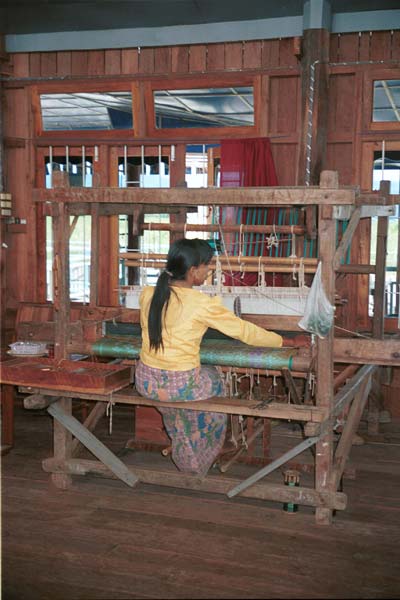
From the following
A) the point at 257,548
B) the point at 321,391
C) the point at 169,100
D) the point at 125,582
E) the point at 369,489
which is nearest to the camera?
the point at 125,582

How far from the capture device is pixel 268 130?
19.5 ft

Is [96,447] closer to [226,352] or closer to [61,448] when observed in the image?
[61,448]

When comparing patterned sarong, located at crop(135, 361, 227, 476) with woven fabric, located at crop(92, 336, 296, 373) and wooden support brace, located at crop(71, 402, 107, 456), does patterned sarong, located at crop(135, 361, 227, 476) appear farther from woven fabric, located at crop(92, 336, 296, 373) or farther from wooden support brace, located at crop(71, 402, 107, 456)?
wooden support brace, located at crop(71, 402, 107, 456)

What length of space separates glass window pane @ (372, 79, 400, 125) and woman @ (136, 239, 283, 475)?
278 cm

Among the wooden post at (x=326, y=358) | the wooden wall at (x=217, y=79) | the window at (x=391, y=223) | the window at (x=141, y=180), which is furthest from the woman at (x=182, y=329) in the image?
the window at (x=141, y=180)

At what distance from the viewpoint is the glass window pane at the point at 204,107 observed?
19.8 feet

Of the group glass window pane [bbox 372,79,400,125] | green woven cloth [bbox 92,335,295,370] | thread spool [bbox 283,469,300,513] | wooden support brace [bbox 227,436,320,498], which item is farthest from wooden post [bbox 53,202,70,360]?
glass window pane [bbox 372,79,400,125]

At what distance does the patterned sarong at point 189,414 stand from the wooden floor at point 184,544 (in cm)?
26

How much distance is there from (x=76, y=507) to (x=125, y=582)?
91 cm

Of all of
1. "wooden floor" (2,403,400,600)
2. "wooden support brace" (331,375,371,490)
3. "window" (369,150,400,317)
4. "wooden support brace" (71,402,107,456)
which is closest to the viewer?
"wooden floor" (2,403,400,600)

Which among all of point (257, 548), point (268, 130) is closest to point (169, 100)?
point (268, 130)

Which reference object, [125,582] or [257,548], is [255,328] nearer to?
[257,548]

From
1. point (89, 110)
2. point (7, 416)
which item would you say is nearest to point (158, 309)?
point (7, 416)

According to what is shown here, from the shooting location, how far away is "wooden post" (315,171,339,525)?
346 cm
